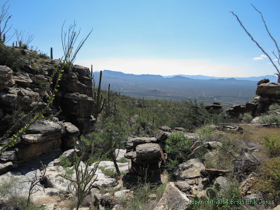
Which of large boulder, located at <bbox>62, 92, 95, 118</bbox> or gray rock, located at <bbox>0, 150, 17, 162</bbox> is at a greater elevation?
large boulder, located at <bbox>62, 92, 95, 118</bbox>

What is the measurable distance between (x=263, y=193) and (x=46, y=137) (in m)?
10.2

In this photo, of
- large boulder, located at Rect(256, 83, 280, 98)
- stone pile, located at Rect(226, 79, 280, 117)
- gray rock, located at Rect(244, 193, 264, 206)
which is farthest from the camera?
stone pile, located at Rect(226, 79, 280, 117)

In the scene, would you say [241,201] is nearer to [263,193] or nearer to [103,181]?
[263,193]

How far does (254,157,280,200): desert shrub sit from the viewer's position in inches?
121

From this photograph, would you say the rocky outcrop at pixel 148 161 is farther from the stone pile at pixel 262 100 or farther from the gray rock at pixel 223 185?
the stone pile at pixel 262 100

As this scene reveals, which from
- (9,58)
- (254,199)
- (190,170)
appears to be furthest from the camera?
(9,58)

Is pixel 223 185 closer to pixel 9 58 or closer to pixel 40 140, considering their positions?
pixel 40 140

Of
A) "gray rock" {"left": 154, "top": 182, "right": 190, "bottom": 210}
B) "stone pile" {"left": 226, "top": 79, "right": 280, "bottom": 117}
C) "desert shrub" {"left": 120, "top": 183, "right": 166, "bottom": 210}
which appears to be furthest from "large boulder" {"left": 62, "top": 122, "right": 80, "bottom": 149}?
"stone pile" {"left": 226, "top": 79, "right": 280, "bottom": 117}

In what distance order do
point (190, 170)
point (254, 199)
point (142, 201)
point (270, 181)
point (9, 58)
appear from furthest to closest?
point (9, 58), point (190, 170), point (142, 201), point (270, 181), point (254, 199)

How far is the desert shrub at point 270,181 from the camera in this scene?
308 centimetres

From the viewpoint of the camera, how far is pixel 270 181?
3.21 m

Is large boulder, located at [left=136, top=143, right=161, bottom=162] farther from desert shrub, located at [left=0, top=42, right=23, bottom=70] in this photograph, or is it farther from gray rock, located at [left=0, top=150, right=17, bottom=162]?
desert shrub, located at [left=0, top=42, right=23, bottom=70]

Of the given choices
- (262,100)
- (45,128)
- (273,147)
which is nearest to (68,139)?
(45,128)

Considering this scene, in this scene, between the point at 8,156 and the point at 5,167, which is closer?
the point at 5,167
